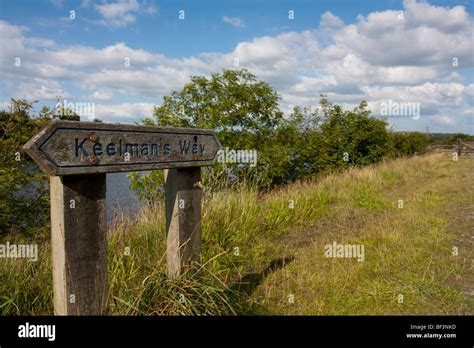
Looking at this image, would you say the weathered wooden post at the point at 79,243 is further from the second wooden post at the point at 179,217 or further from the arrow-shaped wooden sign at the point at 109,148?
the second wooden post at the point at 179,217

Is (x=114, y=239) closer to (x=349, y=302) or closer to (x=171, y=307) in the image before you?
(x=171, y=307)

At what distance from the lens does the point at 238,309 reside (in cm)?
310

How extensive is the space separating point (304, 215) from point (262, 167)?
116 inches

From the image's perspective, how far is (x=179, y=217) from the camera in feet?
10.1

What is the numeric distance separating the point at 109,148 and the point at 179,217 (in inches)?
37.9

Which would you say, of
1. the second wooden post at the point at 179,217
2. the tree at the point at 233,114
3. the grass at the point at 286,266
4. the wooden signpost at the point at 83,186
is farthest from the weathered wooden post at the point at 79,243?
the tree at the point at 233,114

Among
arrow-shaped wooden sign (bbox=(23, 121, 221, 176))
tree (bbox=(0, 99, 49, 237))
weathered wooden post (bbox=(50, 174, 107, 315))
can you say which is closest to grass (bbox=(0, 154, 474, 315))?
weathered wooden post (bbox=(50, 174, 107, 315))

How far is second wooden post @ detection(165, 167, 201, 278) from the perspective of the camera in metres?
3.07

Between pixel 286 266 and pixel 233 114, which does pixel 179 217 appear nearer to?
pixel 286 266

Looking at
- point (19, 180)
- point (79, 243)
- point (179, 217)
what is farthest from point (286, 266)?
point (19, 180)

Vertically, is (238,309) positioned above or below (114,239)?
below

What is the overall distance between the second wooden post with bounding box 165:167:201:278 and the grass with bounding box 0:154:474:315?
0.13 meters

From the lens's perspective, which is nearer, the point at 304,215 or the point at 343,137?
the point at 304,215
